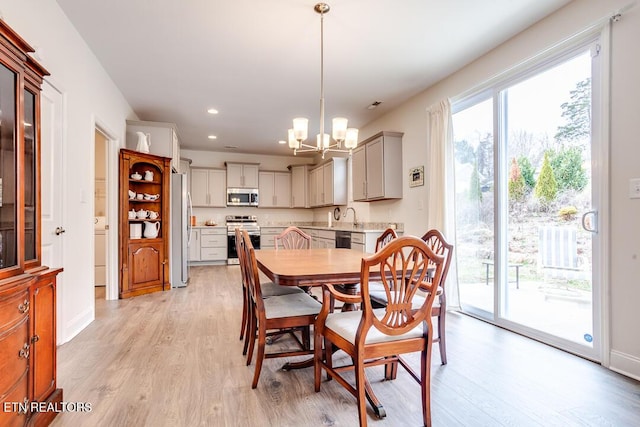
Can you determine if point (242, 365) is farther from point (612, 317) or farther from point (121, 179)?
point (121, 179)

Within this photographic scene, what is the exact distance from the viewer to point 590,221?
232 cm

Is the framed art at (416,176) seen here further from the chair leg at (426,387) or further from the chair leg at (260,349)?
the chair leg at (260,349)

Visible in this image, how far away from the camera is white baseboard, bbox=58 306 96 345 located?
2607 millimetres

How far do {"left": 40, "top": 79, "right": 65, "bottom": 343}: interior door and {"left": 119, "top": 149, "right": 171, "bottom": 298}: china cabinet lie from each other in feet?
5.14

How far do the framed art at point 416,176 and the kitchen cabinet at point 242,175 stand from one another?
4182mm

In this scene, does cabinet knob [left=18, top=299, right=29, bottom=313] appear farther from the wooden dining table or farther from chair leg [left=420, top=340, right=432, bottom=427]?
chair leg [left=420, top=340, right=432, bottom=427]

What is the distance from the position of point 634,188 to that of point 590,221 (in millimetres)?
355

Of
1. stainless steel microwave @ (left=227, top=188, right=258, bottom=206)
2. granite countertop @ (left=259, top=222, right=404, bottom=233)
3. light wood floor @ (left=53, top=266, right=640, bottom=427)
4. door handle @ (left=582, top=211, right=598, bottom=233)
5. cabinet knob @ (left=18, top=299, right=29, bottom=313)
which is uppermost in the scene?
stainless steel microwave @ (left=227, top=188, right=258, bottom=206)

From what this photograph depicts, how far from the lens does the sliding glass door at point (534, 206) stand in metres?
2.43

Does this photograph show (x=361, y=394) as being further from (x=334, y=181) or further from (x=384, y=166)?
(x=334, y=181)

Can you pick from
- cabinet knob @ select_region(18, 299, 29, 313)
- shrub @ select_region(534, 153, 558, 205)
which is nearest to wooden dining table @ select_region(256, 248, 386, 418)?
cabinet knob @ select_region(18, 299, 29, 313)

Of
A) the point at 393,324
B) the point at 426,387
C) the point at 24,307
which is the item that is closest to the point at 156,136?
the point at 24,307

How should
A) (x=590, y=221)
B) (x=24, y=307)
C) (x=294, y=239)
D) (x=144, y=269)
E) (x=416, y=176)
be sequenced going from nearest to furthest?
(x=24, y=307) → (x=590, y=221) → (x=294, y=239) → (x=416, y=176) → (x=144, y=269)

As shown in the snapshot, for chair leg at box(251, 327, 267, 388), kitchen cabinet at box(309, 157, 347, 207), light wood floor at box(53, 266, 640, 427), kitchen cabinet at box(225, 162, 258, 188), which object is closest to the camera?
light wood floor at box(53, 266, 640, 427)
